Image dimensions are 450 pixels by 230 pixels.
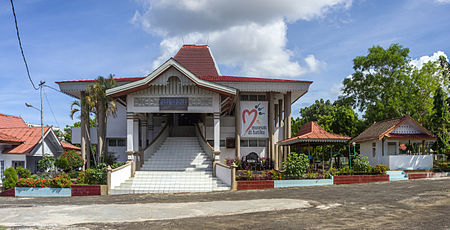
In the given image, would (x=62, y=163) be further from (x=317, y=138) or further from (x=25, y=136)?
(x=317, y=138)

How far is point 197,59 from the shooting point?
36.3 meters

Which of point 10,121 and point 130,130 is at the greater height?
point 10,121

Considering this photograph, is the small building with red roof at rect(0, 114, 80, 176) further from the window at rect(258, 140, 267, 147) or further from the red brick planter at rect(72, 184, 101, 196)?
the window at rect(258, 140, 267, 147)

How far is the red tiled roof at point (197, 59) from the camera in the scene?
34.7 m

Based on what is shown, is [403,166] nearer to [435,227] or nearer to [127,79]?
[435,227]

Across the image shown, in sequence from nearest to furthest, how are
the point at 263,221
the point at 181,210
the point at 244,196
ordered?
the point at 263,221 < the point at 181,210 < the point at 244,196

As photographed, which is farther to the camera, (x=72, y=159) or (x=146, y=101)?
(x=72, y=159)

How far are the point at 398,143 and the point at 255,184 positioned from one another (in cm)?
1406

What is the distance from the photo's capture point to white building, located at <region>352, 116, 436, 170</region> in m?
26.2

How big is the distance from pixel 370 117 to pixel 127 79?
25.5 meters

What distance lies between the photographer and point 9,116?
31906 mm

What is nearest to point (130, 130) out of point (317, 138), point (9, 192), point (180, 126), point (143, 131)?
point (143, 131)

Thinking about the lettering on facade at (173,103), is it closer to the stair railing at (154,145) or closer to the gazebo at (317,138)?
the stair railing at (154,145)

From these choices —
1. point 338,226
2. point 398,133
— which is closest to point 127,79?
point 398,133
